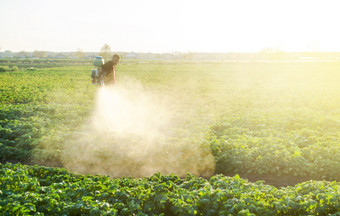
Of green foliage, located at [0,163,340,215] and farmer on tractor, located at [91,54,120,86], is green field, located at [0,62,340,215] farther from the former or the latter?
farmer on tractor, located at [91,54,120,86]

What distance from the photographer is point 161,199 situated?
6.02 m

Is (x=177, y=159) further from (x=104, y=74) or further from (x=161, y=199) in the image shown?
(x=104, y=74)

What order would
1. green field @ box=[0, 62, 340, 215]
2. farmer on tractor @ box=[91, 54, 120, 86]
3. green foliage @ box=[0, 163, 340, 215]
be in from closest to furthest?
green foliage @ box=[0, 163, 340, 215], green field @ box=[0, 62, 340, 215], farmer on tractor @ box=[91, 54, 120, 86]

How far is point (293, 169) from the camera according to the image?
900cm

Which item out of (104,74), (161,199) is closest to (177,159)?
(161,199)

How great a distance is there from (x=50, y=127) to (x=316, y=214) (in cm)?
1109

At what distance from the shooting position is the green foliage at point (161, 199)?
18.3 feet

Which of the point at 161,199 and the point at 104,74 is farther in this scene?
the point at 104,74

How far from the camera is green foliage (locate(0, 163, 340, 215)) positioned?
557 cm

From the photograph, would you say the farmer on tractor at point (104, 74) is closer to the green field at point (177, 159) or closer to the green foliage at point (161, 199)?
the green field at point (177, 159)

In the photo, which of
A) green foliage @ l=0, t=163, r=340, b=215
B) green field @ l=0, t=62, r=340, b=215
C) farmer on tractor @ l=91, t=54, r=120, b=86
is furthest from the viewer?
farmer on tractor @ l=91, t=54, r=120, b=86

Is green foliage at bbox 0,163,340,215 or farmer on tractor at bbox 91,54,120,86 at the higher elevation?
farmer on tractor at bbox 91,54,120,86

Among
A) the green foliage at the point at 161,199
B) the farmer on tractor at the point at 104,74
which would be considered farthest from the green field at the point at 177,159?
the farmer on tractor at the point at 104,74

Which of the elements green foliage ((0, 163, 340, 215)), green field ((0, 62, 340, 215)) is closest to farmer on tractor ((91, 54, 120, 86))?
green field ((0, 62, 340, 215))
